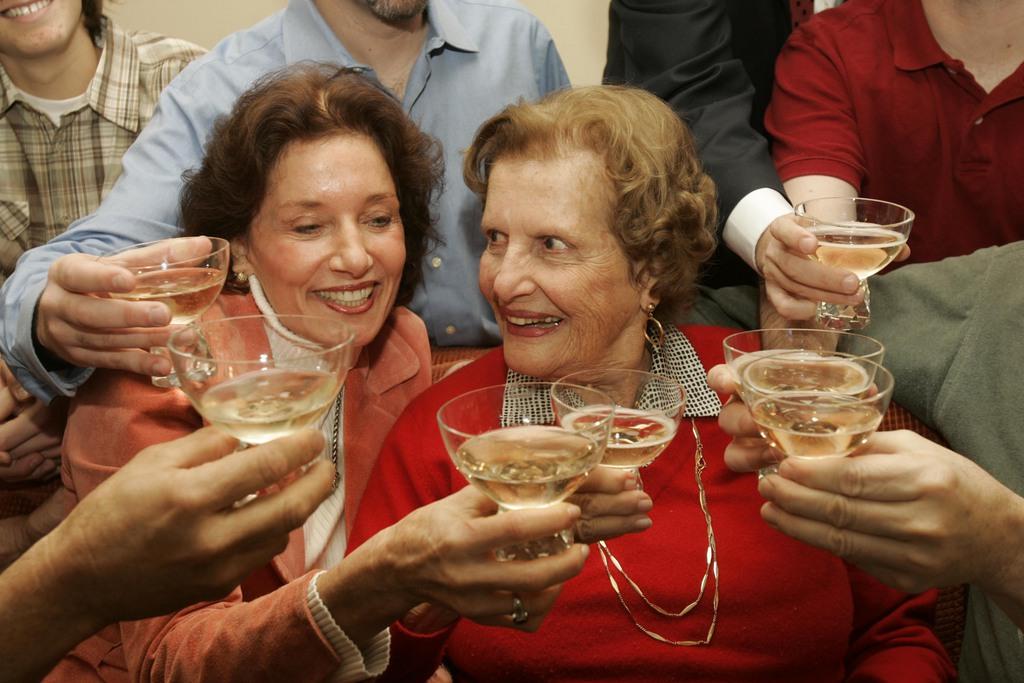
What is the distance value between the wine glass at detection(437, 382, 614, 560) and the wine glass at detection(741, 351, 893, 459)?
223mm

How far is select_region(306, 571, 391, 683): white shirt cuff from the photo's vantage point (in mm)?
Result: 1558

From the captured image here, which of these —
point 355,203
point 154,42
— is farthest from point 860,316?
point 154,42

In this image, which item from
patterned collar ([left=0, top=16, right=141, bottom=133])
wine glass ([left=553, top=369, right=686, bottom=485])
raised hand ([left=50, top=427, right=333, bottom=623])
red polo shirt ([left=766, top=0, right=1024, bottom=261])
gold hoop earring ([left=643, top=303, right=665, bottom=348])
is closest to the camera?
raised hand ([left=50, top=427, right=333, bottom=623])

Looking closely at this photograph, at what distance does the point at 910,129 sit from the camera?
2.64 metres

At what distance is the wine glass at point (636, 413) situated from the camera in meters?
1.57

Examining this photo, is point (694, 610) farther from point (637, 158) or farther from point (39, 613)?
point (39, 613)

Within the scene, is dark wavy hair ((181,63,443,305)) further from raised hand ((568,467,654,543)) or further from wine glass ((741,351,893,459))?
wine glass ((741,351,893,459))

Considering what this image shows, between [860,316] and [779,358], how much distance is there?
551 mm

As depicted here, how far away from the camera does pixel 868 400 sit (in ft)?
4.40

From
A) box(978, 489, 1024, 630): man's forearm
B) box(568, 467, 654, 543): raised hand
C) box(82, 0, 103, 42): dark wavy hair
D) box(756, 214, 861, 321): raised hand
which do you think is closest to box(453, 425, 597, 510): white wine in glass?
box(568, 467, 654, 543): raised hand

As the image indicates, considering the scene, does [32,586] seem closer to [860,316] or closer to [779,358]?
[779,358]

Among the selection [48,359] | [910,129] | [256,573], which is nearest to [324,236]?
[48,359]

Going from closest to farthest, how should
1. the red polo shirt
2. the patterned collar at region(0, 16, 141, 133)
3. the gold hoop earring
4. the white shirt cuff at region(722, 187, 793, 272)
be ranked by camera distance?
the gold hoop earring < the white shirt cuff at region(722, 187, 793, 272) < the red polo shirt < the patterned collar at region(0, 16, 141, 133)

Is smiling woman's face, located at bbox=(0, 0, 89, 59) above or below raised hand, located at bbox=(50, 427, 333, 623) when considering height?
above
